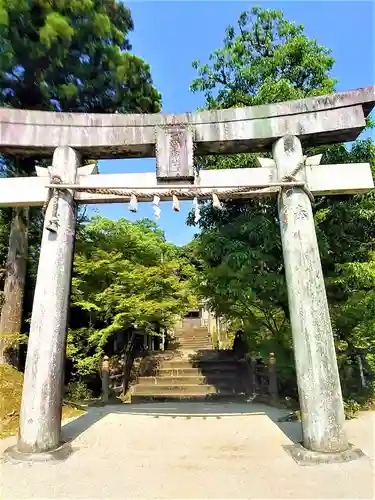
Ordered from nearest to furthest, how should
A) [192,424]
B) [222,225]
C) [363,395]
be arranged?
[192,424] → [363,395] → [222,225]

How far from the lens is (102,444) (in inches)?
195

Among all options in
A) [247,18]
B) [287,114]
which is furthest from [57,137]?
[247,18]

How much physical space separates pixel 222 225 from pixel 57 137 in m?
5.08

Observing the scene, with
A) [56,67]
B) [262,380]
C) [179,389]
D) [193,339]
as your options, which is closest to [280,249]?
[262,380]

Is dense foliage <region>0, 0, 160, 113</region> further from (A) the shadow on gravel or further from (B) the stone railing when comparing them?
(B) the stone railing

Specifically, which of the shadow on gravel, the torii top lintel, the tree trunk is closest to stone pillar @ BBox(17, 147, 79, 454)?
the torii top lintel

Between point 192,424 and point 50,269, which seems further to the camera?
point 192,424

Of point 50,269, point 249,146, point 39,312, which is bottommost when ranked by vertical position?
point 39,312

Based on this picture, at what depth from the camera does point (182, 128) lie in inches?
213

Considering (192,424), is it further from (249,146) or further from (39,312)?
(249,146)

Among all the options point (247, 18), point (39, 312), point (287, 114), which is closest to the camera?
point (39, 312)

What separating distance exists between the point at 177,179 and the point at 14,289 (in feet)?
20.9

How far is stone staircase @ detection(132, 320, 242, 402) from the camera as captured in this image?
11844 millimetres

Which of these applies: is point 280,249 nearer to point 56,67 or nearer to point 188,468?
point 188,468
